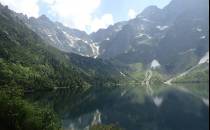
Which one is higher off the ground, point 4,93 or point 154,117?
point 4,93

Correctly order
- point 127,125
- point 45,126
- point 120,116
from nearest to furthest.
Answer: point 45,126
point 127,125
point 120,116

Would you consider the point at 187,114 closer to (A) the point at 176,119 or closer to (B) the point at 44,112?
(A) the point at 176,119

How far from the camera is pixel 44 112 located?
7819cm

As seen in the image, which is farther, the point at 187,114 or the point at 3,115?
the point at 187,114

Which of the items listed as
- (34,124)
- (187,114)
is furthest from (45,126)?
(187,114)

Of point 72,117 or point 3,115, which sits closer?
point 3,115

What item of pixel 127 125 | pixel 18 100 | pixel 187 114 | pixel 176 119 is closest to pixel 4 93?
pixel 18 100

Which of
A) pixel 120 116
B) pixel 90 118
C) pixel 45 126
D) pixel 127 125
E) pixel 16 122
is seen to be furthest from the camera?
pixel 120 116

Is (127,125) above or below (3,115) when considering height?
below

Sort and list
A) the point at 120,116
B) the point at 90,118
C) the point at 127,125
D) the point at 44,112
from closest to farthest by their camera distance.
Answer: the point at 44,112
the point at 127,125
the point at 90,118
the point at 120,116

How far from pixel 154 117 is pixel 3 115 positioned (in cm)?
12085

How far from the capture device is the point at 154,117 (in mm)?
180500

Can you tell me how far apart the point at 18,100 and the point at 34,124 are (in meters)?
5.62

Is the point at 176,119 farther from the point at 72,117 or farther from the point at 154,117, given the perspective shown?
the point at 72,117
